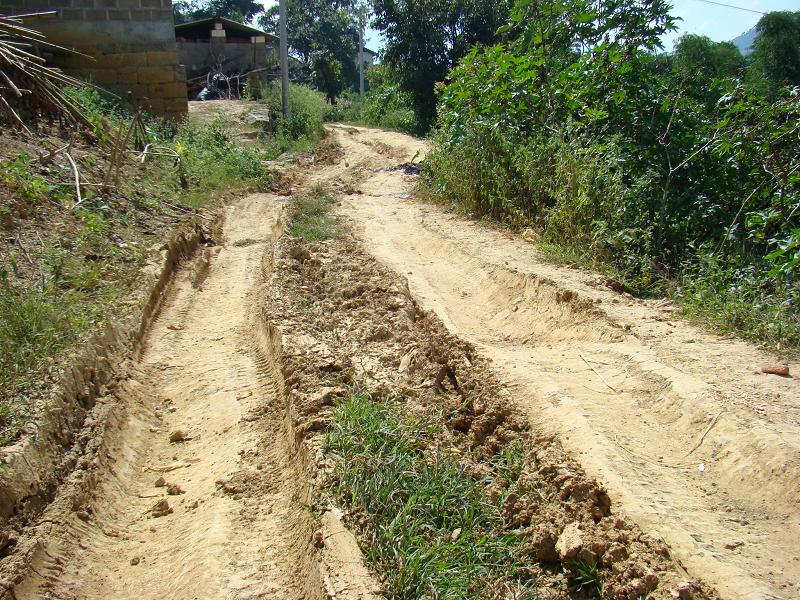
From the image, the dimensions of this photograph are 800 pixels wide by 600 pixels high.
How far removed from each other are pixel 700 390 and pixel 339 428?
2.10 metres

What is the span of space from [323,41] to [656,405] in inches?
1535

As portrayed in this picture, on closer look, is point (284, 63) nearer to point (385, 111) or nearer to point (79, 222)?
point (385, 111)

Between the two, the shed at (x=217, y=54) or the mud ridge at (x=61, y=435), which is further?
the shed at (x=217, y=54)

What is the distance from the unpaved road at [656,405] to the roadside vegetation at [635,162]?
1.68ft

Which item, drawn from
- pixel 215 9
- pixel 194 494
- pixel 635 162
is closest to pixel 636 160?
pixel 635 162

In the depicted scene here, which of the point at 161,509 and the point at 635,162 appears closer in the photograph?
the point at 161,509

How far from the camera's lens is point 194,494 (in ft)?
13.1

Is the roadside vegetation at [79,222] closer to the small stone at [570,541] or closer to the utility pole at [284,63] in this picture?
the small stone at [570,541]

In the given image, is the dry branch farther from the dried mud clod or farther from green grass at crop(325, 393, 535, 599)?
green grass at crop(325, 393, 535, 599)

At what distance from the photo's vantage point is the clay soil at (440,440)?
10.2 ft

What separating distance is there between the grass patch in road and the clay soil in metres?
1.80

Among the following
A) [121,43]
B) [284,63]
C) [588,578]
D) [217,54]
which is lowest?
[588,578]


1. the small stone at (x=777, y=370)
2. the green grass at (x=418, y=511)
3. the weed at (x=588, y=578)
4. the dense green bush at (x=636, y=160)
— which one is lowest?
the weed at (x=588, y=578)

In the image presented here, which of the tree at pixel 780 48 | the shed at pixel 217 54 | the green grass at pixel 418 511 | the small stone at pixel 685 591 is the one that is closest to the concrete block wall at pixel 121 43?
the shed at pixel 217 54
